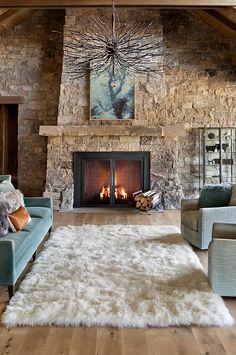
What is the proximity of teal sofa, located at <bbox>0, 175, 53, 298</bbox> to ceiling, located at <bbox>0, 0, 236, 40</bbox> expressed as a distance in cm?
410

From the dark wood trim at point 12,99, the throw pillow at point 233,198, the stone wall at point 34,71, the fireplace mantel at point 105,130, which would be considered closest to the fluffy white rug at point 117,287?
the throw pillow at point 233,198

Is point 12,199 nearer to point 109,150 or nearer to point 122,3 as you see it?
point 109,150

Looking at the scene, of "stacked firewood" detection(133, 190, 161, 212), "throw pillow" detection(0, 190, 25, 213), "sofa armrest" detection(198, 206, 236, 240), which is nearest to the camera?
"throw pillow" detection(0, 190, 25, 213)

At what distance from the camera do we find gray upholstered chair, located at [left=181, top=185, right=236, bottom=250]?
14.4 feet

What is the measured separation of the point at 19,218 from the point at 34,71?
5.17 m

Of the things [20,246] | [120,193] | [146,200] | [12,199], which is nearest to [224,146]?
[146,200]

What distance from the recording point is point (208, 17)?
24.8 feet

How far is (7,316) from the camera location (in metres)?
2.72

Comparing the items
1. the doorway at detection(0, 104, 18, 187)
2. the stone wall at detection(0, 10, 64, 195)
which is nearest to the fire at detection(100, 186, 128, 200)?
the stone wall at detection(0, 10, 64, 195)

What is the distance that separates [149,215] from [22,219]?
11.2 feet

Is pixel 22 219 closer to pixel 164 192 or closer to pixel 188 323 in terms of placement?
pixel 188 323

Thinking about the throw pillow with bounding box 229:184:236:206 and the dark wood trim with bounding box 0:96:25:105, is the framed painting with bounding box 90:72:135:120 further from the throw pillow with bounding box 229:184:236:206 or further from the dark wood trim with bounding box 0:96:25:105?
the throw pillow with bounding box 229:184:236:206

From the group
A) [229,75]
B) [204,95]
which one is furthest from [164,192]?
[229,75]

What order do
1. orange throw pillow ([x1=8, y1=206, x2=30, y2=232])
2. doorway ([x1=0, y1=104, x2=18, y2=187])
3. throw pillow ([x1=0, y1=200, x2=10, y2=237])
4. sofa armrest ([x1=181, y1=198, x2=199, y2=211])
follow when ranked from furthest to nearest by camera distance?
doorway ([x1=0, y1=104, x2=18, y2=187]) < sofa armrest ([x1=181, y1=198, x2=199, y2=211]) < orange throw pillow ([x1=8, y1=206, x2=30, y2=232]) < throw pillow ([x1=0, y1=200, x2=10, y2=237])
